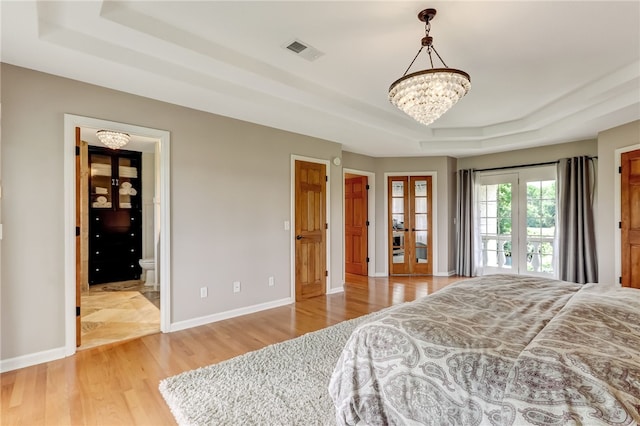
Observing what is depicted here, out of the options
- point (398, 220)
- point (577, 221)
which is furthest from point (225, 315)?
point (577, 221)

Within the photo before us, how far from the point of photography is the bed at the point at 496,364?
3.49ft

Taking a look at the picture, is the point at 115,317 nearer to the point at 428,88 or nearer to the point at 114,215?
the point at 114,215

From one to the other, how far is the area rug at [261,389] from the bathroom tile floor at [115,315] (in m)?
1.29

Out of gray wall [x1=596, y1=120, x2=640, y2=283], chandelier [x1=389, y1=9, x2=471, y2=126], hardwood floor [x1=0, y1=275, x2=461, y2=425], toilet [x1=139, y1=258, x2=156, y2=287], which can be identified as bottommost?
hardwood floor [x1=0, y1=275, x2=461, y2=425]

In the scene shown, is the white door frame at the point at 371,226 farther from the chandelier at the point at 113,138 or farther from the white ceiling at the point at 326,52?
the chandelier at the point at 113,138

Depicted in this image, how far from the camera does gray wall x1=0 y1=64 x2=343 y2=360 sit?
8.25 ft

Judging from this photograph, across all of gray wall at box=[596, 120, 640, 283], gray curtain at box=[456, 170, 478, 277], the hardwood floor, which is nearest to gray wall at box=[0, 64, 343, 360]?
the hardwood floor

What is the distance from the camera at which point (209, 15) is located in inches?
87.4

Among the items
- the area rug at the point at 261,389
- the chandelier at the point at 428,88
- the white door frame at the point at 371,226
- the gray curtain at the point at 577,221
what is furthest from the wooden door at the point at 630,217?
the area rug at the point at 261,389

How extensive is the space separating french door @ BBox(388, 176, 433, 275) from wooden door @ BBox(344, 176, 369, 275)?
53 cm

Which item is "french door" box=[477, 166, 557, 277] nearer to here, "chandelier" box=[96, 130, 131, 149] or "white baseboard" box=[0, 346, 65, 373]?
"chandelier" box=[96, 130, 131, 149]

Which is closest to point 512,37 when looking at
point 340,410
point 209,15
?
point 209,15

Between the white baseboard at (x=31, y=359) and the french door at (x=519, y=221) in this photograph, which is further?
the french door at (x=519, y=221)

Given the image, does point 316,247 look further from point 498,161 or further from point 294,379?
point 498,161
